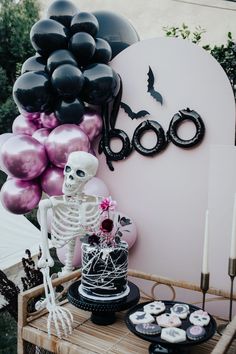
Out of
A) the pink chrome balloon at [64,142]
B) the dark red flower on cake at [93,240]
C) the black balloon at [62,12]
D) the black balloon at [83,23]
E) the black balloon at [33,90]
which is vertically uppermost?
the black balloon at [62,12]

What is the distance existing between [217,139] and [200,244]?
17.7 inches

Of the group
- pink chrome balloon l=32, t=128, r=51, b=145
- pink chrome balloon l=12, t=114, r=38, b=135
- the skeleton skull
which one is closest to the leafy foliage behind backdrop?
pink chrome balloon l=12, t=114, r=38, b=135

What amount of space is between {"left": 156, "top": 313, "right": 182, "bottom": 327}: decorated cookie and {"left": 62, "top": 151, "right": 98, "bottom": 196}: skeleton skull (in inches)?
23.3

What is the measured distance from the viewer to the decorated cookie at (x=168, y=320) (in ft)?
3.61

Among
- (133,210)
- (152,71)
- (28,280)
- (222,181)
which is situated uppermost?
(152,71)

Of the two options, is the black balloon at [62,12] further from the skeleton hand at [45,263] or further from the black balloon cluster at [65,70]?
the skeleton hand at [45,263]

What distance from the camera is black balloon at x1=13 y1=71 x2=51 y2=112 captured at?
5.40 feet

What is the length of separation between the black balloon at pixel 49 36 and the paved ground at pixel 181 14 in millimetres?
3322

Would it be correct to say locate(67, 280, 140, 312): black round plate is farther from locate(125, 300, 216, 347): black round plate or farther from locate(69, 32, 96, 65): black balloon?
locate(69, 32, 96, 65): black balloon

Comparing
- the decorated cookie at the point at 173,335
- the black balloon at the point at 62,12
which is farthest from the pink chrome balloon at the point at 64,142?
the decorated cookie at the point at 173,335

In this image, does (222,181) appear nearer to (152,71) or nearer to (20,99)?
(152,71)

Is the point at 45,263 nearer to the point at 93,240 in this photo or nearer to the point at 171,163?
the point at 93,240

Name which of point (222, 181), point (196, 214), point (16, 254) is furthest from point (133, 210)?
point (16, 254)

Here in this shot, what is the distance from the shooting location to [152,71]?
5.79 ft
